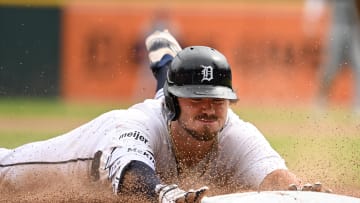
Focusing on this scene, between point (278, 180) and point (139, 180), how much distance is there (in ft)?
2.82

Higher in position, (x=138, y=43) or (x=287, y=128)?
(x=138, y=43)

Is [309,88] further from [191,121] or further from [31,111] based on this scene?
[191,121]

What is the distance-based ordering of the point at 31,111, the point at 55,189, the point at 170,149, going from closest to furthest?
the point at 170,149 < the point at 55,189 < the point at 31,111

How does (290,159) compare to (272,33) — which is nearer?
(290,159)

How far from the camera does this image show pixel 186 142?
5.36 meters

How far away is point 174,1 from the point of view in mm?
16297

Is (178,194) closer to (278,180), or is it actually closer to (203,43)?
(278,180)

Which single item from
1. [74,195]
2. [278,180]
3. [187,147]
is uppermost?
[187,147]

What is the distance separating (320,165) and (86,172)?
2.02 m

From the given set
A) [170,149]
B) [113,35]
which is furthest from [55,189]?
[113,35]

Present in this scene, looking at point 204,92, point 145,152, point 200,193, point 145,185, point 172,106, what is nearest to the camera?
point 200,193

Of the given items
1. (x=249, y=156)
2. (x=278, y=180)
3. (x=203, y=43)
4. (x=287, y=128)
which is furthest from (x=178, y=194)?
(x=203, y=43)

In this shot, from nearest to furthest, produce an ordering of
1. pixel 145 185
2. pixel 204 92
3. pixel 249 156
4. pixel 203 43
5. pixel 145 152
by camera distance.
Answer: pixel 145 185
pixel 145 152
pixel 204 92
pixel 249 156
pixel 203 43

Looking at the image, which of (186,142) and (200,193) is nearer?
(200,193)
